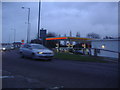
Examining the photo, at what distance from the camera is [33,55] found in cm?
1528

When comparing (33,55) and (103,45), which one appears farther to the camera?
(103,45)

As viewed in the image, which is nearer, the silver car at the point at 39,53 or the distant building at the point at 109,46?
the silver car at the point at 39,53

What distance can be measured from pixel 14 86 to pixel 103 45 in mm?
23882

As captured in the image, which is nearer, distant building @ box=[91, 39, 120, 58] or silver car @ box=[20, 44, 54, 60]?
silver car @ box=[20, 44, 54, 60]

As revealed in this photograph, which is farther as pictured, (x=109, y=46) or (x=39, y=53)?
(x=109, y=46)

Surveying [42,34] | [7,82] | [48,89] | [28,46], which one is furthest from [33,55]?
[48,89]

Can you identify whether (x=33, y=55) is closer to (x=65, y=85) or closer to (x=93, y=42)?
(x=65, y=85)

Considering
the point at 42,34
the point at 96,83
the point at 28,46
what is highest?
the point at 42,34

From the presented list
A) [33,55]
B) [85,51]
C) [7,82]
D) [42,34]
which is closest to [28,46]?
[33,55]

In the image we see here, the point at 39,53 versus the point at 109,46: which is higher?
the point at 109,46

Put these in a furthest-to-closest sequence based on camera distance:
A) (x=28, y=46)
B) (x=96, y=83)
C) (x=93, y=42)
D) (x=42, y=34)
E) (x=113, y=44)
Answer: (x=93, y=42) → (x=113, y=44) → (x=42, y=34) → (x=28, y=46) → (x=96, y=83)

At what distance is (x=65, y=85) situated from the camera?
651 centimetres

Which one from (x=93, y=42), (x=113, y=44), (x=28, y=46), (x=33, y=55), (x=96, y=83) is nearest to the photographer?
(x=96, y=83)

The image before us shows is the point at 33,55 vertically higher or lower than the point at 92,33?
lower
